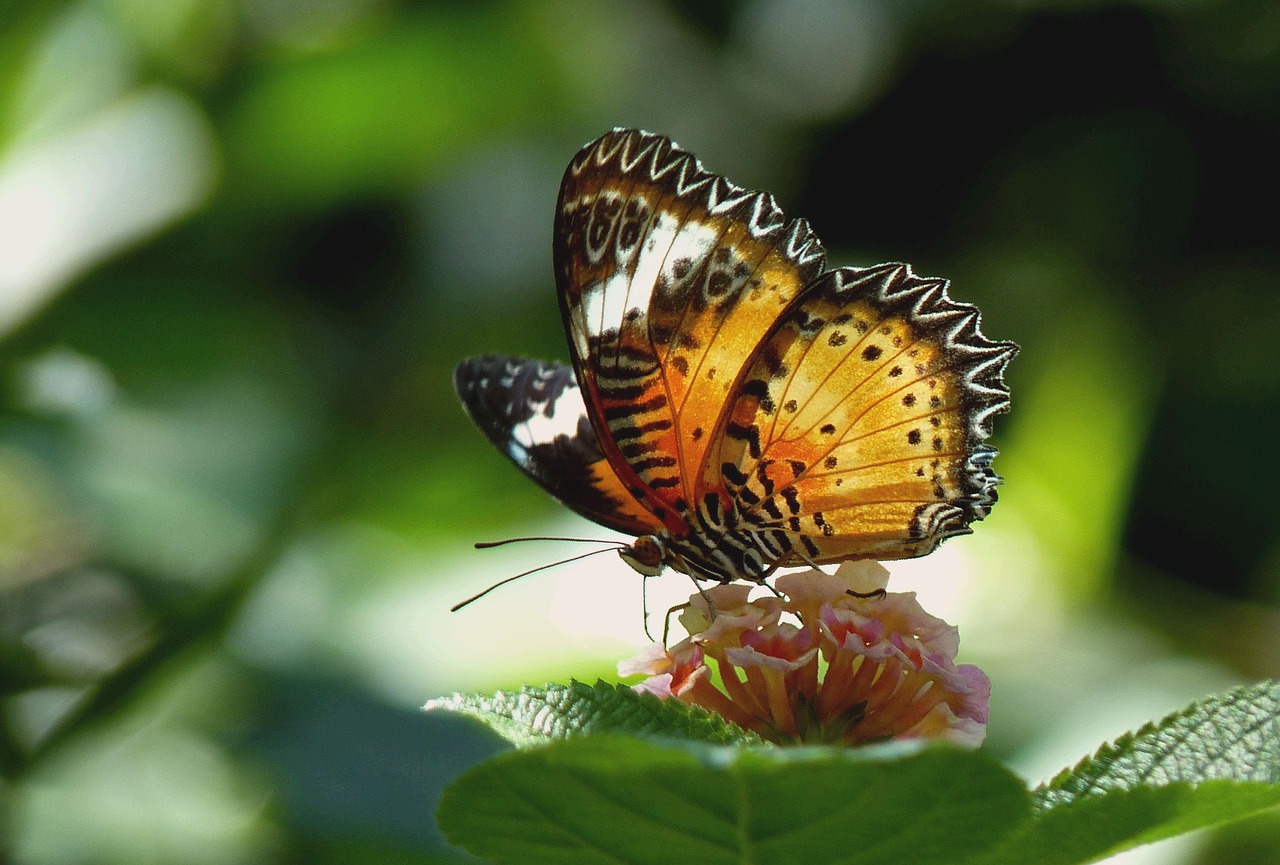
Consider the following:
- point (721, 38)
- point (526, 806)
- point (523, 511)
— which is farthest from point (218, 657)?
point (721, 38)

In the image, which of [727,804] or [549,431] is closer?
[727,804]

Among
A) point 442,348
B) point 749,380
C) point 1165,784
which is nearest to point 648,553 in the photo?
point 749,380

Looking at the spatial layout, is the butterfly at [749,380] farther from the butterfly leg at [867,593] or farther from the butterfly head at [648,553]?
the butterfly leg at [867,593]

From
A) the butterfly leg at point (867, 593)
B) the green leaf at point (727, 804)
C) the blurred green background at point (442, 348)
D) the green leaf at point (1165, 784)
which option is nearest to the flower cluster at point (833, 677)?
the butterfly leg at point (867, 593)

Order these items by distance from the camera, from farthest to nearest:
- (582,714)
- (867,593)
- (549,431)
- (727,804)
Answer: (549,431) → (867,593) → (582,714) → (727,804)

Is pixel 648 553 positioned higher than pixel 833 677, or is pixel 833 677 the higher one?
pixel 648 553

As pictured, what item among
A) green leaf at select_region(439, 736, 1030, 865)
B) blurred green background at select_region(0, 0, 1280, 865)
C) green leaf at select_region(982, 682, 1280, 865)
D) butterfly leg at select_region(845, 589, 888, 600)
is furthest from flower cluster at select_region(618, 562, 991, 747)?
blurred green background at select_region(0, 0, 1280, 865)

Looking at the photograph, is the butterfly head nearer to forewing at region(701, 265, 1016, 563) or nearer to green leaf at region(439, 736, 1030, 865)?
forewing at region(701, 265, 1016, 563)

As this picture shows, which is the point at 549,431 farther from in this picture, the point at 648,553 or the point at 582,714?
the point at 582,714
